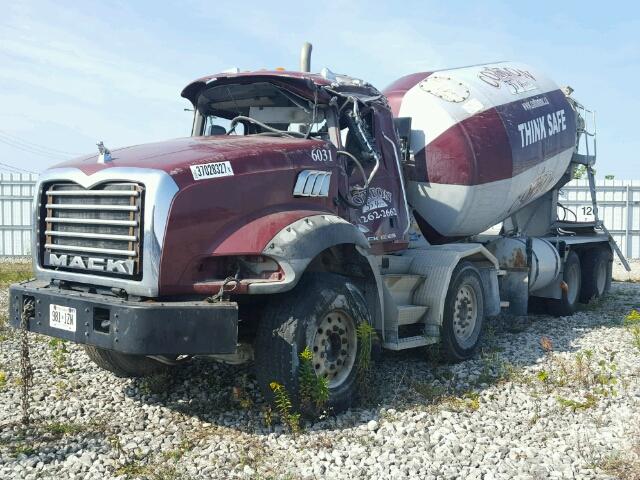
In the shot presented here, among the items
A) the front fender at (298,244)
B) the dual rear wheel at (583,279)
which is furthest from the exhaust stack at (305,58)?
the dual rear wheel at (583,279)

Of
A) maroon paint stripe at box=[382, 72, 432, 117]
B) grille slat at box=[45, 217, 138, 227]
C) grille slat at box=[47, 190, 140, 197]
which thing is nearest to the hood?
grille slat at box=[47, 190, 140, 197]

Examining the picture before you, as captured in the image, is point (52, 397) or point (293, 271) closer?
point (293, 271)

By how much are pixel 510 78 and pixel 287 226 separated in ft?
18.8

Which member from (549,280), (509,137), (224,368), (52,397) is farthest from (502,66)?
(52,397)

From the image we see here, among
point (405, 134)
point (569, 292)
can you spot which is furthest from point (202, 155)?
point (569, 292)

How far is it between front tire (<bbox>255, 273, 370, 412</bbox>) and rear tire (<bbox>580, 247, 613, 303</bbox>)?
296 inches

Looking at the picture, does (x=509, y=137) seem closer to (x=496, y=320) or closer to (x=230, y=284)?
(x=496, y=320)

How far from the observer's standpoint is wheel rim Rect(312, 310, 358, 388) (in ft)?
16.7

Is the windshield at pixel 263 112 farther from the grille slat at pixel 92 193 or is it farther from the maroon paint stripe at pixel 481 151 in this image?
the maroon paint stripe at pixel 481 151

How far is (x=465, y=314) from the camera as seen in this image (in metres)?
7.33

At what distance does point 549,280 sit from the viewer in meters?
10.0

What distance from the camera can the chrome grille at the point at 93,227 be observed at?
455cm

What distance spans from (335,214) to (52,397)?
2844 mm

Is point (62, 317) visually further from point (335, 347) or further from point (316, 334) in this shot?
point (335, 347)
